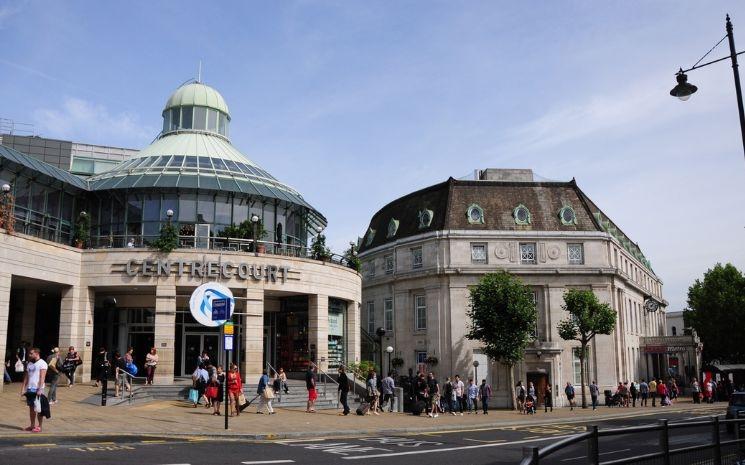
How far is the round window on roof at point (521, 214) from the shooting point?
4741 cm

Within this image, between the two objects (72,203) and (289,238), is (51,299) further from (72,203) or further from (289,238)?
(289,238)

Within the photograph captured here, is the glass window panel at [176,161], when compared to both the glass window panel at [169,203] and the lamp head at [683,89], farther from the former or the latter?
the lamp head at [683,89]

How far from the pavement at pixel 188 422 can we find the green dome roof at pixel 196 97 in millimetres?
18462

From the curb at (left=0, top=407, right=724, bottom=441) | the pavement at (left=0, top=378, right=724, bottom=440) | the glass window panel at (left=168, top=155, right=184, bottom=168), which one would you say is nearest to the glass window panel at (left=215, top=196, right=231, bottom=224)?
the glass window panel at (left=168, top=155, right=184, bottom=168)

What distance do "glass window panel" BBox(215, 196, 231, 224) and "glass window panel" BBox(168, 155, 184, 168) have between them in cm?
289

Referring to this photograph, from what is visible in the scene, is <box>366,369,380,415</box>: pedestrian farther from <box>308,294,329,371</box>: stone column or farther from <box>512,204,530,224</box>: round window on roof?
<box>512,204,530,224</box>: round window on roof

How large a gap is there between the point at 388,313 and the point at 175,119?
21751mm

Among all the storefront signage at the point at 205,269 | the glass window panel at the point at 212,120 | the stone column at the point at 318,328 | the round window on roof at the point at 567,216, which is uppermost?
the glass window panel at the point at 212,120

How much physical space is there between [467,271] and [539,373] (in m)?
8.37

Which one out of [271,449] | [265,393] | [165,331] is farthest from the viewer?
[165,331]

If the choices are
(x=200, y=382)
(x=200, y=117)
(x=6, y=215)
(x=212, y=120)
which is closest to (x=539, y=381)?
(x=212, y=120)

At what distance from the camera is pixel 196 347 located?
30.1 metres

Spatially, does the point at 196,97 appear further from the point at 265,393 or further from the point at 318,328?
the point at 265,393

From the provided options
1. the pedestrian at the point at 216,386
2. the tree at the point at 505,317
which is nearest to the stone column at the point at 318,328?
the pedestrian at the point at 216,386
